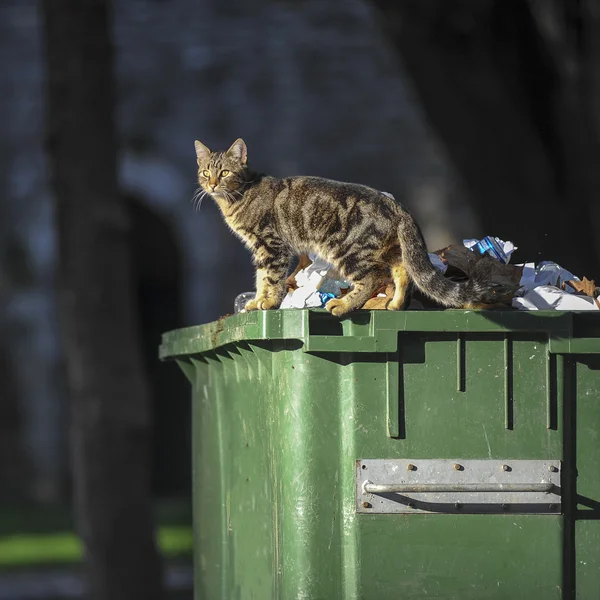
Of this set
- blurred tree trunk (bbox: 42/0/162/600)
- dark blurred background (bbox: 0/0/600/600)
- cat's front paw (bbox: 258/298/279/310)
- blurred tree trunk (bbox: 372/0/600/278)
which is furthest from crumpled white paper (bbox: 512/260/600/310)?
dark blurred background (bbox: 0/0/600/600)

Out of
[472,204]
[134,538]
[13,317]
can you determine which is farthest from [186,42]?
[134,538]

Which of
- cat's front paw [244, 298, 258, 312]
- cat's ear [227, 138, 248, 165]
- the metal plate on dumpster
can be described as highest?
cat's ear [227, 138, 248, 165]

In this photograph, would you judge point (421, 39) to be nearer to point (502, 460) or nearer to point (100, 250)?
point (100, 250)

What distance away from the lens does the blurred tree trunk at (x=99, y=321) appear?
8.62 m

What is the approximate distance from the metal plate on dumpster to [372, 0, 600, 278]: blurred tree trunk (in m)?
4.50

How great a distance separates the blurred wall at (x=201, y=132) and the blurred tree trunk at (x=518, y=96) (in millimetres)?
6041

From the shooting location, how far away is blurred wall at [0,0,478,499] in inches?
598

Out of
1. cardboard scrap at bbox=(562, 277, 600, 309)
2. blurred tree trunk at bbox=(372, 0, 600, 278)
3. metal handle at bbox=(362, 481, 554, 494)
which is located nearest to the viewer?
metal handle at bbox=(362, 481, 554, 494)

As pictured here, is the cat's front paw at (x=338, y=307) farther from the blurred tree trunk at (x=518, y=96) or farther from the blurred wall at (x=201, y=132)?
the blurred wall at (x=201, y=132)

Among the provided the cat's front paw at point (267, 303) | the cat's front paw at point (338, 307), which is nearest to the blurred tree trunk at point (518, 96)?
the cat's front paw at point (267, 303)

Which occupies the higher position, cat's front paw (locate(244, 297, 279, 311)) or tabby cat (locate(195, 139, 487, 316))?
tabby cat (locate(195, 139, 487, 316))

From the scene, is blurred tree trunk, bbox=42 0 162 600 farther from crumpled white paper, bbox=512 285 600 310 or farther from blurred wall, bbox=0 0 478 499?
blurred wall, bbox=0 0 478 499

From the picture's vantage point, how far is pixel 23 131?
1544 cm

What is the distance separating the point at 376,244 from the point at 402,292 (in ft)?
0.73
